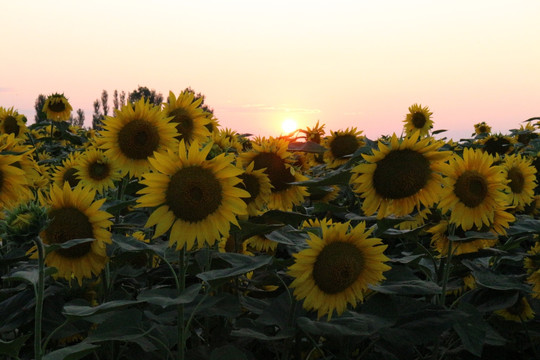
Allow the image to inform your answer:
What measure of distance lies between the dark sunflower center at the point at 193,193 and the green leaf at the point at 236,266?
0.69 feet

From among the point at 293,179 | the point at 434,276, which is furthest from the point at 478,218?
the point at 293,179

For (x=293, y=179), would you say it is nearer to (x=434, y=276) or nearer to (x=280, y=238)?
(x=280, y=238)

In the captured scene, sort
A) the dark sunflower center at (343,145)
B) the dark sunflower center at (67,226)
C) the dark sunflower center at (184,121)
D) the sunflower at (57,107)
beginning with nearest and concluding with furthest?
the dark sunflower center at (67,226) < the dark sunflower center at (184,121) < the dark sunflower center at (343,145) < the sunflower at (57,107)

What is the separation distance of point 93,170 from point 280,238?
7.57 feet

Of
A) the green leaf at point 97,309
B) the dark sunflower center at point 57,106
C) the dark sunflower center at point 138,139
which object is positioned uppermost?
the dark sunflower center at point 57,106

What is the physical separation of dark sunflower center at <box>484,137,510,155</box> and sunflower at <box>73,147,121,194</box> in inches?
241

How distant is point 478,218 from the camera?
303cm

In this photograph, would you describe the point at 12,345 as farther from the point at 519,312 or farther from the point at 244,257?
the point at 519,312

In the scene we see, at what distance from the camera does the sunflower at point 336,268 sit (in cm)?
240

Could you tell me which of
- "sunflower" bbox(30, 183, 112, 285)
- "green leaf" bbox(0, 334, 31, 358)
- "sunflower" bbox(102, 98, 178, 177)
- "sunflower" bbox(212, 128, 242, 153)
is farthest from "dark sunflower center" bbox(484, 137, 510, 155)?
"green leaf" bbox(0, 334, 31, 358)

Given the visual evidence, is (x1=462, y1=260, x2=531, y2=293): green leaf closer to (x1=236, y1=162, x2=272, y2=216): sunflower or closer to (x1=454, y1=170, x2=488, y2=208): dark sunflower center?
(x1=454, y1=170, x2=488, y2=208): dark sunflower center

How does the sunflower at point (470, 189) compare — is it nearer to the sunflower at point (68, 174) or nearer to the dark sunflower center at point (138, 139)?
the dark sunflower center at point (138, 139)

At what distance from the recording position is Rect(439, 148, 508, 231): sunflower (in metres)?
2.94

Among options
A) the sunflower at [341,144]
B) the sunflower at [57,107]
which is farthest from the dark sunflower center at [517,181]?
the sunflower at [57,107]
